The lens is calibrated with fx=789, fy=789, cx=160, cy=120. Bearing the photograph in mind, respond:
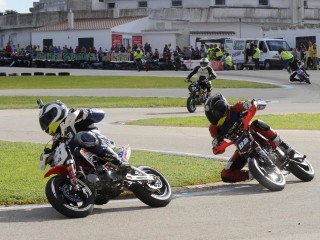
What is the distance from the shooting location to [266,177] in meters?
9.70

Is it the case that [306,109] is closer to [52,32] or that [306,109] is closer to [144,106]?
[144,106]

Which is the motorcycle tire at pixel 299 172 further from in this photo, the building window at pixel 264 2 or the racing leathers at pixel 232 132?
the building window at pixel 264 2

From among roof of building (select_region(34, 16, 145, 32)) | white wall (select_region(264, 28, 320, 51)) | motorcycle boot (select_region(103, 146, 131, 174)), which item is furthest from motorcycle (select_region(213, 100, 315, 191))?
roof of building (select_region(34, 16, 145, 32))

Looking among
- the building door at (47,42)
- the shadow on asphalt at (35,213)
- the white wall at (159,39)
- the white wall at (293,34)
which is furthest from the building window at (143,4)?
the shadow on asphalt at (35,213)

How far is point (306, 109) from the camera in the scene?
23.8m

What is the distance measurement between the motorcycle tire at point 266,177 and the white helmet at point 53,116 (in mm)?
2609

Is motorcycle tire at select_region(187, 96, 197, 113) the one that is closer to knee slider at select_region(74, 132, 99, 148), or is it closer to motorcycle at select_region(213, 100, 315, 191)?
motorcycle at select_region(213, 100, 315, 191)

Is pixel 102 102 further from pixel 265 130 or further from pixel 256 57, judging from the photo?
pixel 256 57

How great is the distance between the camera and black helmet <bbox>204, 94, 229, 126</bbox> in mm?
10070

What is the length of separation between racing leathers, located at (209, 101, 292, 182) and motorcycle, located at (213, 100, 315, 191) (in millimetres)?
51

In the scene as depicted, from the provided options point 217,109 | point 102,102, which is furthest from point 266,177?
point 102,102

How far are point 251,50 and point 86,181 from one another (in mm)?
45816

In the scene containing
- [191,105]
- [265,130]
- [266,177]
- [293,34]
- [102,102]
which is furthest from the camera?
[293,34]

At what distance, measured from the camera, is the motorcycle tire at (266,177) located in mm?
9648
